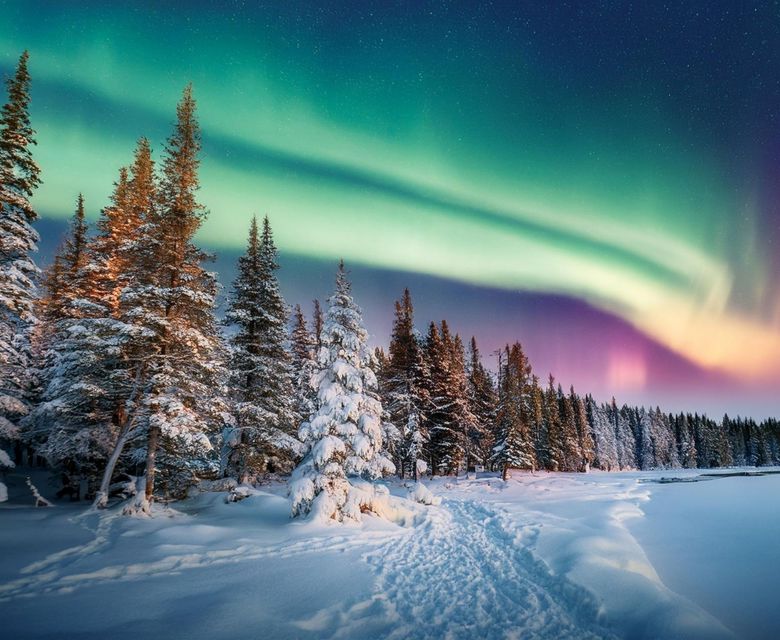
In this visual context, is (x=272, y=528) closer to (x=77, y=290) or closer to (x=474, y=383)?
(x=77, y=290)

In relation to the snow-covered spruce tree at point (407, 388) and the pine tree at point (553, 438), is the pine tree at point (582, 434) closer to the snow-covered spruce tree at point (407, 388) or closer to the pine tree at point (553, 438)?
the pine tree at point (553, 438)

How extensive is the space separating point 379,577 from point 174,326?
12.1 metres

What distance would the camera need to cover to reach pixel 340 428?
15.1 meters

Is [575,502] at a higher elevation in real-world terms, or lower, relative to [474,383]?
lower

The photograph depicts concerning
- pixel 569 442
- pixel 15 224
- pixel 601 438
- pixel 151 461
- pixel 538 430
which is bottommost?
pixel 601 438

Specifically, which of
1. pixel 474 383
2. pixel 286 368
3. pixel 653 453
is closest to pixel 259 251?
pixel 286 368

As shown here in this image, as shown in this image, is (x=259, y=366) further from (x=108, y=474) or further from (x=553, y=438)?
(x=553, y=438)

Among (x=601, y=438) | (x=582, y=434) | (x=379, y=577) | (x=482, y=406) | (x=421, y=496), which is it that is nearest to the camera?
(x=379, y=577)

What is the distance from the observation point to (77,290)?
19.7m

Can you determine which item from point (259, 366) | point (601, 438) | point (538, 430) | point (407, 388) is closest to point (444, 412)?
point (407, 388)

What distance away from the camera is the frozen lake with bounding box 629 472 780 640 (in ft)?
23.9

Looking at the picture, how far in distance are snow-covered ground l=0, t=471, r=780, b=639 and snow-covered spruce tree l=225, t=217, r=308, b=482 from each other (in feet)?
17.2

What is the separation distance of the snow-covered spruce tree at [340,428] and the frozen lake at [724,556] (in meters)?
9.52

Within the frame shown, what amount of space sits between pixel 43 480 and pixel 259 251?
2320 centimetres
